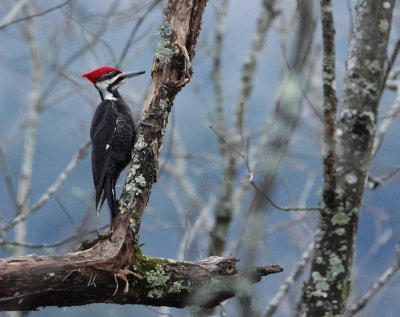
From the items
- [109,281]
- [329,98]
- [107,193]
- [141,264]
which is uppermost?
[329,98]

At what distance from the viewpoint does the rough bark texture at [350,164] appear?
3.09m

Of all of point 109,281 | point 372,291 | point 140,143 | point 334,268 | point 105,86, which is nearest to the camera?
point 109,281

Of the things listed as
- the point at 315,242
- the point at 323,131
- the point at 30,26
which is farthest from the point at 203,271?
the point at 30,26

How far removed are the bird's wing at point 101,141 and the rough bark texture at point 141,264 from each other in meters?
0.61

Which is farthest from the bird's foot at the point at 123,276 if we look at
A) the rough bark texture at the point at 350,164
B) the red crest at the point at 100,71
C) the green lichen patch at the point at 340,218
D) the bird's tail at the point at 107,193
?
the red crest at the point at 100,71

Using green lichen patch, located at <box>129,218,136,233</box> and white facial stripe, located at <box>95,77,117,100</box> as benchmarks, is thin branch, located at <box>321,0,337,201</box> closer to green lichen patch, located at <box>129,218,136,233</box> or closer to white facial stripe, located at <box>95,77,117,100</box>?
green lichen patch, located at <box>129,218,136,233</box>

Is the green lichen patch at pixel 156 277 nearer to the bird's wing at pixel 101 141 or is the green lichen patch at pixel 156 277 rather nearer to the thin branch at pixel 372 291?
the bird's wing at pixel 101 141

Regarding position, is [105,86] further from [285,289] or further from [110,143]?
[285,289]

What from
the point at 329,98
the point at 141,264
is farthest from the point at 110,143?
the point at 329,98

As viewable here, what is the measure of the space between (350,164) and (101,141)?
151cm

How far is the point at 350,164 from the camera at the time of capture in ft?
10.6

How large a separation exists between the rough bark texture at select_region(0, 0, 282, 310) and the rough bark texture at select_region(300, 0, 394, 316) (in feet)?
1.59

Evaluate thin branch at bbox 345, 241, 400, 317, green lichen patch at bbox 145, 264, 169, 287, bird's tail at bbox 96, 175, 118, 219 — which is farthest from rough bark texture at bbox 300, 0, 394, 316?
bird's tail at bbox 96, 175, 118, 219

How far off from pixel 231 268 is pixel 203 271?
13 centimetres
